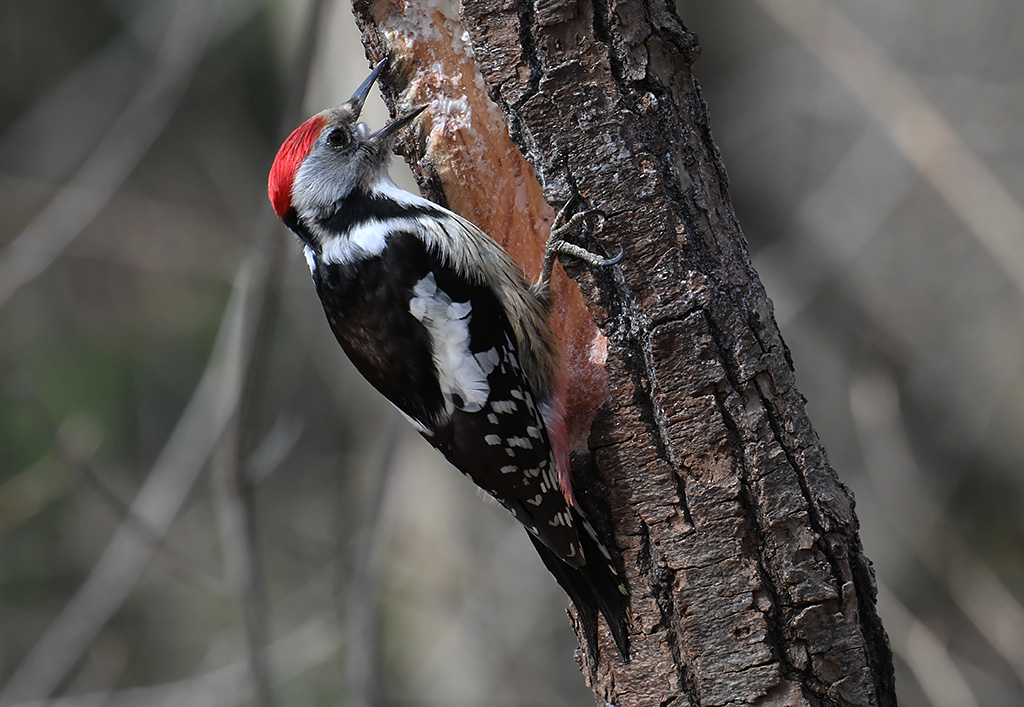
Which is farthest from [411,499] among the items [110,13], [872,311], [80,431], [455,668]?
[110,13]

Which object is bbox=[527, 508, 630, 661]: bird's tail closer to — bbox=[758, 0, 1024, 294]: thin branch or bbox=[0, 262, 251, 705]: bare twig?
bbox=[0, 262, 251, 705]: bare twig

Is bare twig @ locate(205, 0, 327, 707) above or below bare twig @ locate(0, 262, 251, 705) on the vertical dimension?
above

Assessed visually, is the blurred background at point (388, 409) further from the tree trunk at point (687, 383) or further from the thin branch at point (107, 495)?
the tree trunk at point (687, 383)

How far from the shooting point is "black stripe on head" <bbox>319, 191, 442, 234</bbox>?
1985 millimetres

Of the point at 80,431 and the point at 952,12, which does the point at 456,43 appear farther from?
the point at 952,12

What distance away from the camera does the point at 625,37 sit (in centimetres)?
138

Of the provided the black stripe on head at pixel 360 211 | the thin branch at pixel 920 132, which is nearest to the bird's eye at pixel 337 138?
the black stripe on head at pixel 360 211

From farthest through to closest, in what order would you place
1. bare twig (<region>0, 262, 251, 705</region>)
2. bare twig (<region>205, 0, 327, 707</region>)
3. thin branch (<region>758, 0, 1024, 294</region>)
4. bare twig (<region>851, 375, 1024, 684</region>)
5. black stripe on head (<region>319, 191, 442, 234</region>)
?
bare twig (<region>851, 375, 1024, 684</region>) → thin branch (<region>758, 0, 1024, 294</region>) → bare twig (<region>0, 262, 251, 705</region>) → black stripe on head (<region>319, 191, 442, 234</region>) → bare twig (<region>205, 0, 327, 707</region>)

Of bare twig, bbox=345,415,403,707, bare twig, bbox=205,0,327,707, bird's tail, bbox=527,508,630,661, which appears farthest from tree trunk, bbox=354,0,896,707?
bare twig, bbox=345,415,403,707

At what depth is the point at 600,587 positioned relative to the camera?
1.55 metres

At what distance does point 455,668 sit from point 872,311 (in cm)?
261

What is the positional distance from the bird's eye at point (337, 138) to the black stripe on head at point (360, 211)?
122 mm

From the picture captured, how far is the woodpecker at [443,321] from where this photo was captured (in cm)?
175

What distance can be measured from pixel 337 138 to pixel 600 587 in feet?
4.02
